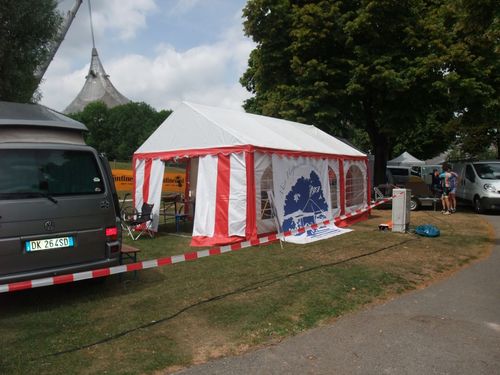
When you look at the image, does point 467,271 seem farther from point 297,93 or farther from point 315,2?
point 315,2

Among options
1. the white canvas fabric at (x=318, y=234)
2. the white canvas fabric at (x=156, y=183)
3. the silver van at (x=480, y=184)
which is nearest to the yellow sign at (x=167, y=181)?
the white canvas fabric at (x=156, y=183)

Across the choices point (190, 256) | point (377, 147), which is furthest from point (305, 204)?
point (377, 147)

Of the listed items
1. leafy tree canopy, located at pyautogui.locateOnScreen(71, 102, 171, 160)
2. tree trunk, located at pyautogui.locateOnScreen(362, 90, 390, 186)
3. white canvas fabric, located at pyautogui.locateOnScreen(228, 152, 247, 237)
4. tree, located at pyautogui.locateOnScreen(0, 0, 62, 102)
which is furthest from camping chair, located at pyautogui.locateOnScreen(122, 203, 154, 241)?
leafy tree canopy, located at pyautogui.locateOnScreen(71, 102, 171, 160)

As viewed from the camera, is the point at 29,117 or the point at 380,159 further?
the point at 380,159

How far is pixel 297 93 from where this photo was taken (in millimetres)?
19188

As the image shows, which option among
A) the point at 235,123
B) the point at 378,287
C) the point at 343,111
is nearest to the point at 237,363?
the point at 378,287

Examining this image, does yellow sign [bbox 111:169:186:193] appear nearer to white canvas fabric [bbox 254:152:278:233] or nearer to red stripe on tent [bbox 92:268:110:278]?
white canvas fabric [bbox 254:152:278:233]

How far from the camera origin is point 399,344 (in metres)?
4.27

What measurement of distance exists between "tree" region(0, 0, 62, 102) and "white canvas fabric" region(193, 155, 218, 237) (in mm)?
8455

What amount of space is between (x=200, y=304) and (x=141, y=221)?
5.19m

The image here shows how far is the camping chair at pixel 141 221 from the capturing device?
10.5 meters

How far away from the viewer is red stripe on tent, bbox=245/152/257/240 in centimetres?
952

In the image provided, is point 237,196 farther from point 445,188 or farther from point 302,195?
point 445,188

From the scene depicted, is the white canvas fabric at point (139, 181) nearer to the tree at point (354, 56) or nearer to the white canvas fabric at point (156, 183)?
the white canvas fabric at point (156, 183)
